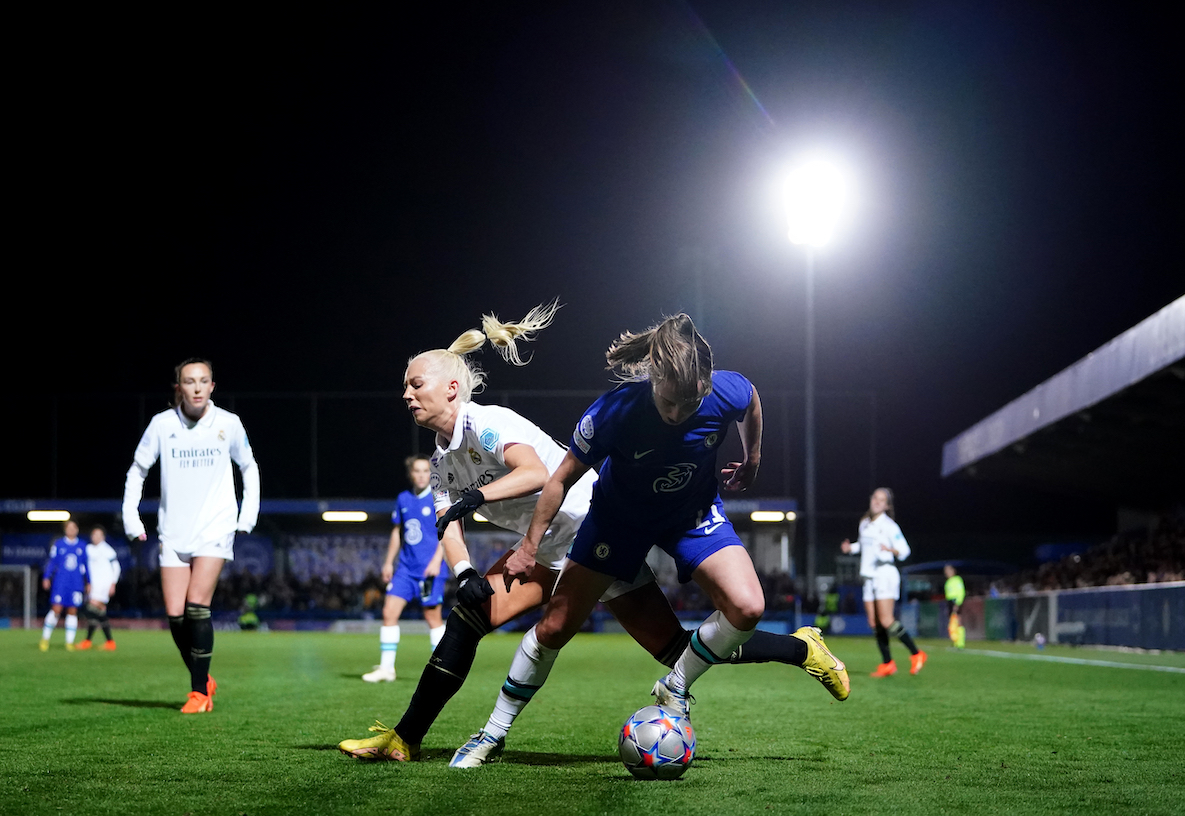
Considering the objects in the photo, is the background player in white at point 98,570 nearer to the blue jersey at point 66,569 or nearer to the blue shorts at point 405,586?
the blue jersey at point 66,569

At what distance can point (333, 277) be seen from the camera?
46.7m

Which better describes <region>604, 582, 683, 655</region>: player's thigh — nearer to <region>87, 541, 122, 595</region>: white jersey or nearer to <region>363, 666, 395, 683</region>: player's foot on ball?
<region>363, 666, 395, 683</region>: player's foot on ball

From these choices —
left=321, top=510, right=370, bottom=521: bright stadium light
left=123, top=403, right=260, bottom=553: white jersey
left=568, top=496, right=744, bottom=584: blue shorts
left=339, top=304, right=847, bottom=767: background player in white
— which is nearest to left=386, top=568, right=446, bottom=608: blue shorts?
left=123, top=403, right=260, bottom=553: white jersey

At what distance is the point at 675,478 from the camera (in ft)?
16.8

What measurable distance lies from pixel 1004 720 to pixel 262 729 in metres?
4.65

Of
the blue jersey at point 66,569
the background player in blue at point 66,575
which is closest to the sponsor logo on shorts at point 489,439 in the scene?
the background player in blue at point 66,575

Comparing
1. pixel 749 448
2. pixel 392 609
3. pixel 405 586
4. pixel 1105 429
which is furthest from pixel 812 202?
pixel 749 448

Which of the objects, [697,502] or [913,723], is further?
[913,723]

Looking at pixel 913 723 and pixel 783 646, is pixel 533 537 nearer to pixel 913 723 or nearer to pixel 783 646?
pixel 783 646

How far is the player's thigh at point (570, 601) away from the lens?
525 cm

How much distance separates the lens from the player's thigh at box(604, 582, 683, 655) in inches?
223

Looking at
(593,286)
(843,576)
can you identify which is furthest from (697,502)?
(843,576)

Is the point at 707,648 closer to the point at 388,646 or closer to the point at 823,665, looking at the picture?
the point at 823,665

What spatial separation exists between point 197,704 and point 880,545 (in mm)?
7867
